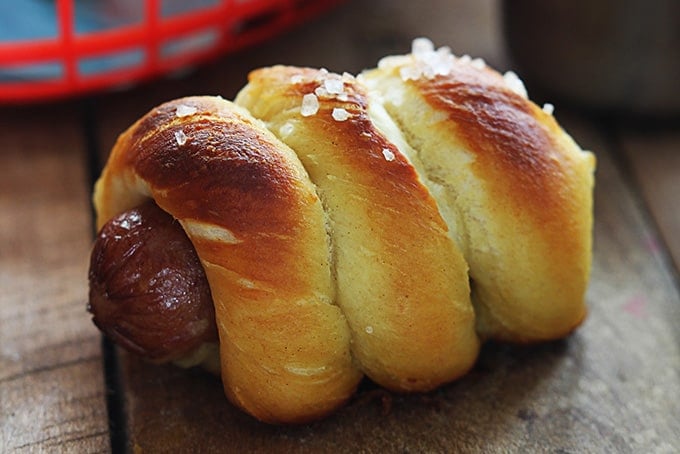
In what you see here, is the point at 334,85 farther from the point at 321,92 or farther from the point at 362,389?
the point at 362,389

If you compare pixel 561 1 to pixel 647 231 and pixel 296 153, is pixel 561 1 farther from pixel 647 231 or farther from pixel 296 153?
pixel 296 153

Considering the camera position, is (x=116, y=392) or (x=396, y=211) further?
(x=116, y=392)

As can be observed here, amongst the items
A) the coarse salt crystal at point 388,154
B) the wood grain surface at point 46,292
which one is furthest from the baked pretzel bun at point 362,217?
the wood grain surface at point 46,292

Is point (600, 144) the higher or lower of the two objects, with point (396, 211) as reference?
lower

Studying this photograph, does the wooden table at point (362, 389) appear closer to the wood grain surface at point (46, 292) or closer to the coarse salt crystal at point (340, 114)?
the wood grain surface at point (46, 292)

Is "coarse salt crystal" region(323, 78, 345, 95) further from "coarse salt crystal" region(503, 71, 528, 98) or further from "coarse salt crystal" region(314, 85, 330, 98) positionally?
"coarse salt crystal" region(503, 71, 528, 98)

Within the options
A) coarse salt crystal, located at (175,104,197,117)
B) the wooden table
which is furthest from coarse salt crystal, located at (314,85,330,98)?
the wooden table

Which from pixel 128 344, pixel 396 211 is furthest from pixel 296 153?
pixel 128 344
